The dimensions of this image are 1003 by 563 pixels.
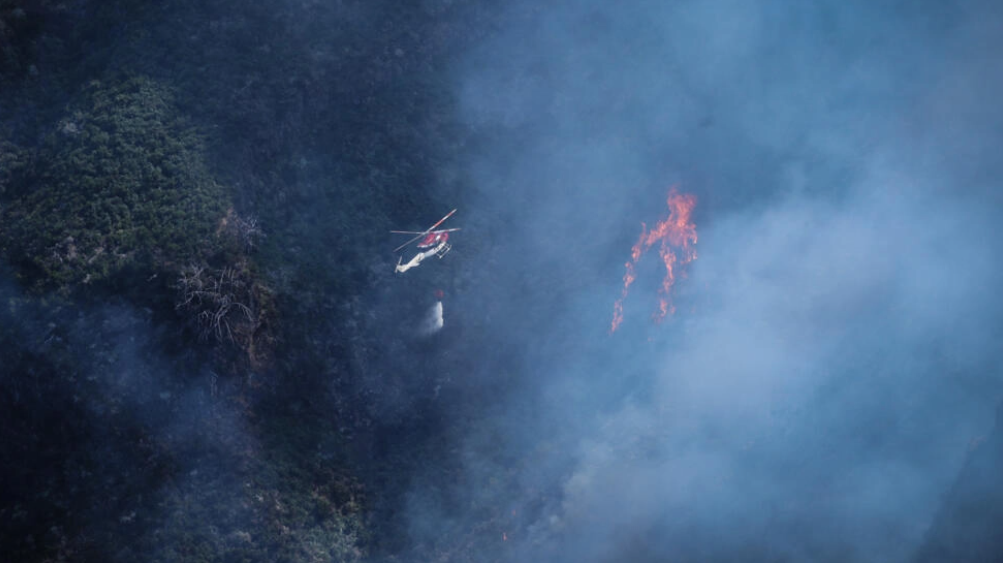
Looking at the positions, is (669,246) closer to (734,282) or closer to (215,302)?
(734,282)

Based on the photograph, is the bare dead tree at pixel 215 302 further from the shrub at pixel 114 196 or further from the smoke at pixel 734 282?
the smoke at pixel 734 282

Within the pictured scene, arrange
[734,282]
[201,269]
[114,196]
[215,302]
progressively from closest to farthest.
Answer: [215,302] < [201,269] < [114,196] < [734,282]

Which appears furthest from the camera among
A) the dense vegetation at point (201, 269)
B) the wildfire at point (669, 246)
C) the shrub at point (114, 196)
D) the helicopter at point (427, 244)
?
the wildfire at point (669, 246)

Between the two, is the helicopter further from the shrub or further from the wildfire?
the wildfire

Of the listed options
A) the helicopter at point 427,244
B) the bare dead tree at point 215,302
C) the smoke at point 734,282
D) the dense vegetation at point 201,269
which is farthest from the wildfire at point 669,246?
the bare dead tree at point 215,302

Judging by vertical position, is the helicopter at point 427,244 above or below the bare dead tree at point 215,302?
above

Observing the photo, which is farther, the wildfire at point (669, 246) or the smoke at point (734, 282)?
the wildfire at point (669, 246)

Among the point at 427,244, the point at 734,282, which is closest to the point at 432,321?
the point at 427,244

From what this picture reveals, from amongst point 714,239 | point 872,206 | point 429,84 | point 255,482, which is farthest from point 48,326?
point 872,206
